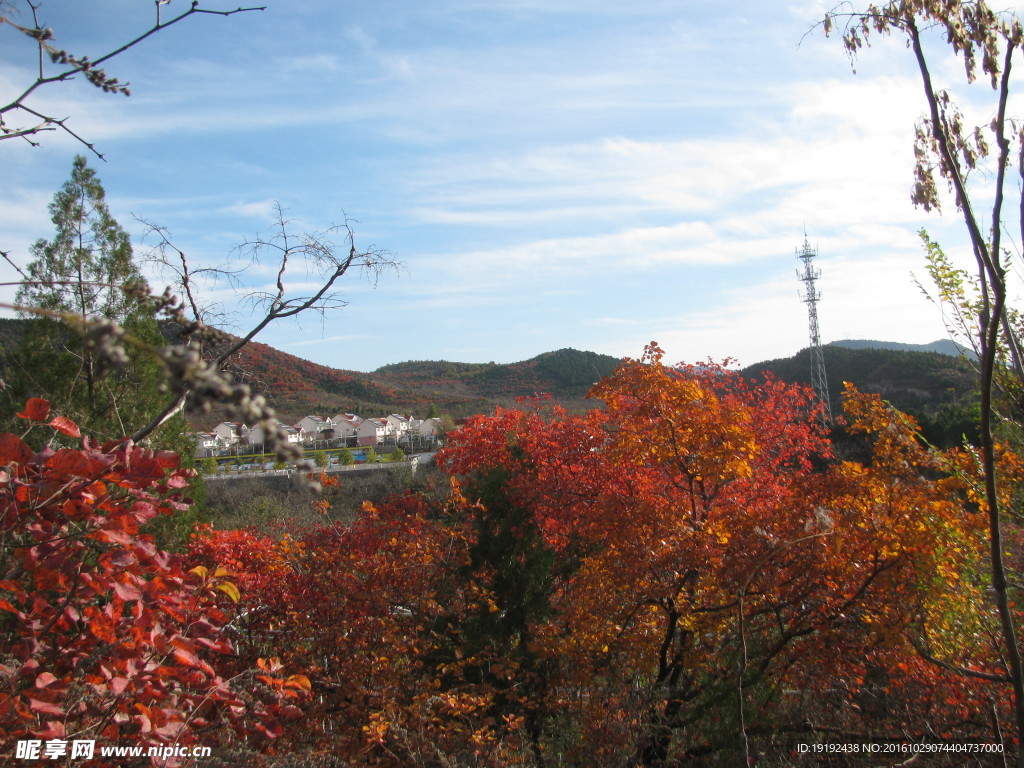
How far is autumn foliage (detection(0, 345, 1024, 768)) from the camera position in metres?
2.68

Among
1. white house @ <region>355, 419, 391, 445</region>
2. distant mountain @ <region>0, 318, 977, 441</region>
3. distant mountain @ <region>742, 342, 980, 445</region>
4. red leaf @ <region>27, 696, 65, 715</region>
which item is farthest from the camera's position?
white house @ <region>355, 419, 391, 445</region>

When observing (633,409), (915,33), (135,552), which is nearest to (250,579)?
(633,409)

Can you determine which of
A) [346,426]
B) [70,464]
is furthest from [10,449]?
[346,426]

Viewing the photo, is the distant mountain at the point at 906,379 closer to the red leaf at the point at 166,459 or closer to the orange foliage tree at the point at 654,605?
the orange foliage tree at the point at 654,605

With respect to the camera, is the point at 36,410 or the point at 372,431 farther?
the point at 372,431

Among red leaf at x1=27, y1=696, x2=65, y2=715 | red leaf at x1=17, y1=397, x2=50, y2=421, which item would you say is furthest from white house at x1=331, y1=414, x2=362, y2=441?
red leaf at x1=27, y1=696, x2=65, y2=715

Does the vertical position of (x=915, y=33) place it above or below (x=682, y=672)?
above

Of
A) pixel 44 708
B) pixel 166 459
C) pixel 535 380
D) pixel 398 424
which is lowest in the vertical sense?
pixel 44 708

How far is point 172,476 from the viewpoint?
9.61 feet

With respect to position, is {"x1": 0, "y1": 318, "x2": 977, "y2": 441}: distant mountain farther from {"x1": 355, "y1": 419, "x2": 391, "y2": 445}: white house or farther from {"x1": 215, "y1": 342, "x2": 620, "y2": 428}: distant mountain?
{"x1": 355, "y1": 419, "x2": 391, "y2": 445}: white house

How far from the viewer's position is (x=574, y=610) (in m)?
6.61

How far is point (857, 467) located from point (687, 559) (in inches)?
63.8

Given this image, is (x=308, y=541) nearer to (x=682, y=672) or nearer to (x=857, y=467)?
(x=682, y=672)

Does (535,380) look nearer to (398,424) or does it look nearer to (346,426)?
(398,424)
